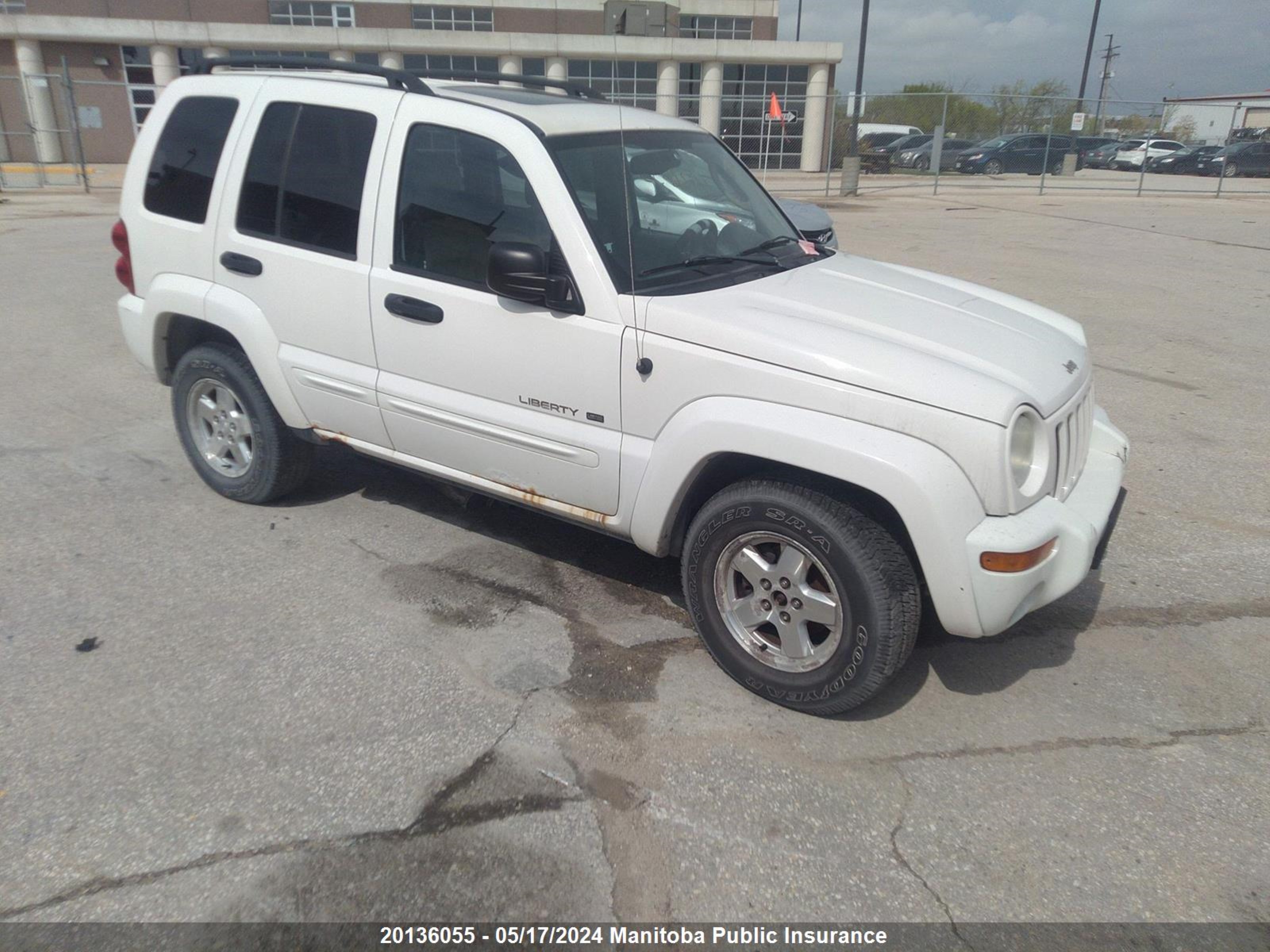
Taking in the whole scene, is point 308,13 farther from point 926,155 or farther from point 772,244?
point 772,244

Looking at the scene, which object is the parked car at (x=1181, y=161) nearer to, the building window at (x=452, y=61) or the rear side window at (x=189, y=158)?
the building window at (x=452, y=61)

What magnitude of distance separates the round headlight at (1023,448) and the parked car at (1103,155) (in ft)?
115

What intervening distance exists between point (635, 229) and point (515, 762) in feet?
6.63

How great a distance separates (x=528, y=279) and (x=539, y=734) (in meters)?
1.59

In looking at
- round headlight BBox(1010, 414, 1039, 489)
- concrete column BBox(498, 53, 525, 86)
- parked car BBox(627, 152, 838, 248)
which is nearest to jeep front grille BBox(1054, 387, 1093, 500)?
round headlight BBox(1010, 414, 1039, 489)

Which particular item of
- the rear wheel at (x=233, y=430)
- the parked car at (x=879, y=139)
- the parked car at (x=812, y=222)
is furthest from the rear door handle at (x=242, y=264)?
the parked car at (x=879, y=139)

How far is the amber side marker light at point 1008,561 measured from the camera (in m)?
2.92

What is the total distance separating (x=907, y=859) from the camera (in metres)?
2.75

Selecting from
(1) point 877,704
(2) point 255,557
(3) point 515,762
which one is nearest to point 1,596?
(2) point 255,557

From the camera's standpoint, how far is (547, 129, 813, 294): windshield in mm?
3598

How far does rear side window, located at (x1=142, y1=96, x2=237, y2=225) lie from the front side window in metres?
1.21

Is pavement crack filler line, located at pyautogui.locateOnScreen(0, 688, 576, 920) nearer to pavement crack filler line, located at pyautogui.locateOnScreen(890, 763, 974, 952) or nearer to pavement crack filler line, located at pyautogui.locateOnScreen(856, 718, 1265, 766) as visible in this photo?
pavement crack filler line, located at pyautogui.locateOnScreen(890, 763, 974, 952)

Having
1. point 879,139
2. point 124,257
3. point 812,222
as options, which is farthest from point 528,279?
point 879,139

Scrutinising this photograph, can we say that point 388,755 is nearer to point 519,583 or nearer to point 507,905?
point 507,905
